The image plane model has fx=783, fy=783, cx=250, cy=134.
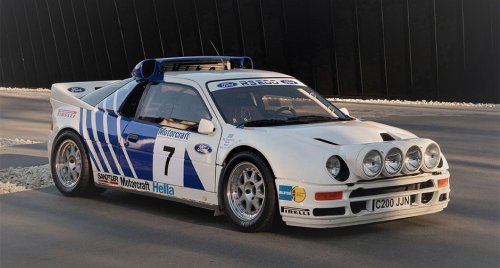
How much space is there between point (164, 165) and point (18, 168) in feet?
14.2

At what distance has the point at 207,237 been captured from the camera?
22.2 feet

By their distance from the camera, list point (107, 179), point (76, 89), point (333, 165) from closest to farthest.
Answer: point (333, 165), point (107, 179), point (76, 89)

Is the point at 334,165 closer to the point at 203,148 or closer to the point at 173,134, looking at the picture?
the point at 203,148

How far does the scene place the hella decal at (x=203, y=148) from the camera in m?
7.19

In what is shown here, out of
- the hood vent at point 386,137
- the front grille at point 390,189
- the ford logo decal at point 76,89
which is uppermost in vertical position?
the ford logo decal at point 76,89

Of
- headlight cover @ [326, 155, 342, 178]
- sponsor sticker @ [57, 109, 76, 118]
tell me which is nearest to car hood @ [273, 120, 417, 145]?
headlight cover @ [326, 155, 342, 178]

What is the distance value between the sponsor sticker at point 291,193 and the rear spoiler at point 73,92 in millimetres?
3169

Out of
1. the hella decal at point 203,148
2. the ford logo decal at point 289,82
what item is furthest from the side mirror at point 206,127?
the ford logo decal at point 289,82

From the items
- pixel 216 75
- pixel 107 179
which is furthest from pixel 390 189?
pixel 107 179

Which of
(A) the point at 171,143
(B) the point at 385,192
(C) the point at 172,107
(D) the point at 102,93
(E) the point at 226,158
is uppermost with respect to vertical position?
(D) the point at 102,93

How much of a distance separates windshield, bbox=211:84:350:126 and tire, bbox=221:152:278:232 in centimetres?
50

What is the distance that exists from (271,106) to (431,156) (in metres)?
1.67

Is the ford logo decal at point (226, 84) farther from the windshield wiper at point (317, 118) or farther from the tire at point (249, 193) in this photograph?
the tire at point (249, 193)

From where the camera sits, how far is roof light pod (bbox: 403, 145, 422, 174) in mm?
6738
